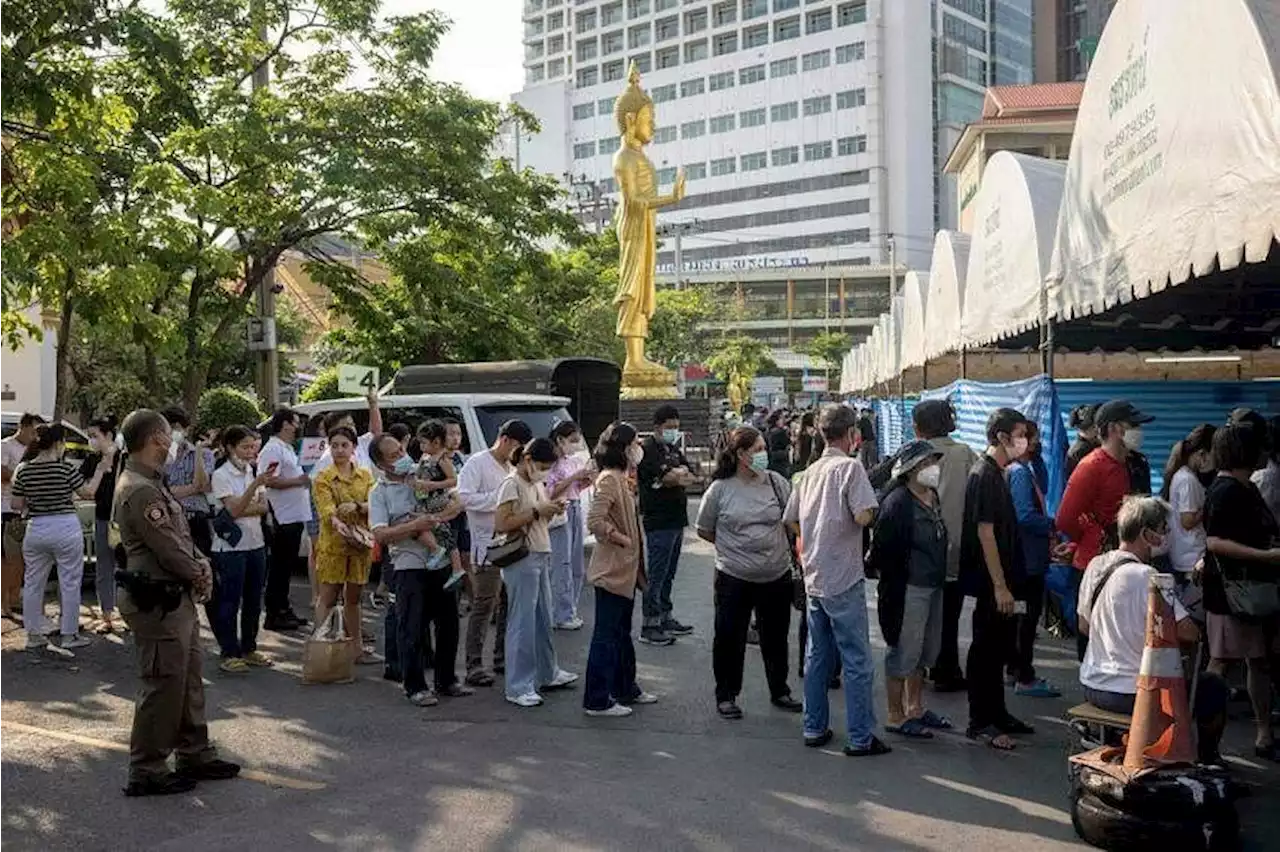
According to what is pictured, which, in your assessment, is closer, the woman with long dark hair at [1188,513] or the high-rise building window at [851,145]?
the woman with long dark hair at [1188,513]

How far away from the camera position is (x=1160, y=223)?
6.39 metres

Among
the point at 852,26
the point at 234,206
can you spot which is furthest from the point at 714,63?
the point at 234,206

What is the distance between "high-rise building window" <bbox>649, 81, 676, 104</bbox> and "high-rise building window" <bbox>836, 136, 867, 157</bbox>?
1713 cm

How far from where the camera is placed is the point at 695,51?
351 ft

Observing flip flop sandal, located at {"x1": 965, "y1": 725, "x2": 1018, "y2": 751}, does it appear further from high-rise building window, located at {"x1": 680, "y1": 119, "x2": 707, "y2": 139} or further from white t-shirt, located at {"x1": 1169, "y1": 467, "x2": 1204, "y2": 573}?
high-rise building window, located at {"x1": 680, "y1": 119, "x2": 707, "y2": 139}

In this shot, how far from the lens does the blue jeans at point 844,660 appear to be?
6402mm

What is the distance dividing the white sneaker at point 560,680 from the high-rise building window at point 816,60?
96.4m

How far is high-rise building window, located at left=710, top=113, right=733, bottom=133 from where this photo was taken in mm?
104125

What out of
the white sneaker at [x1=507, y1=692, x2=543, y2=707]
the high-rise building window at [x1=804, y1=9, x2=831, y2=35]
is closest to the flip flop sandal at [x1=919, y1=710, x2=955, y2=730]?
the white sneaker at [x1=507, y1=692, x2=543, y2=707]

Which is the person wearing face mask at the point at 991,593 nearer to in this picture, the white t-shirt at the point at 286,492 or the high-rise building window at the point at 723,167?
the white t-shirt at the point at 286,492

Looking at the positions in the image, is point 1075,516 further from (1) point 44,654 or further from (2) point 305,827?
(1) point 44,654

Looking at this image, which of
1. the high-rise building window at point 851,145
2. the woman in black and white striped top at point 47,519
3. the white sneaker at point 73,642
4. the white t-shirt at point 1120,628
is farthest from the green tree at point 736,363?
the white t-shirt at point 1120,628

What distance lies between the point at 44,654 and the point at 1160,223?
8.42 meters

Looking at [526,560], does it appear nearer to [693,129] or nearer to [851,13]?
[851,13]
